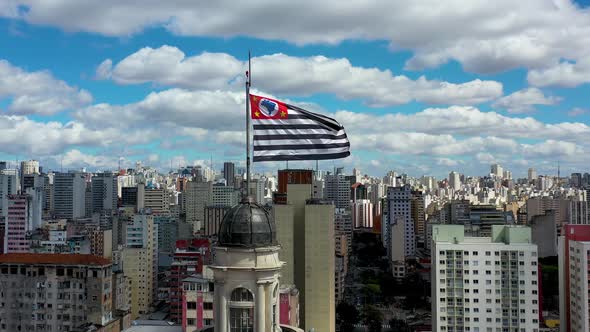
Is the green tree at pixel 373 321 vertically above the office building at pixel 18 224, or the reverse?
the office building at pixel 18 224

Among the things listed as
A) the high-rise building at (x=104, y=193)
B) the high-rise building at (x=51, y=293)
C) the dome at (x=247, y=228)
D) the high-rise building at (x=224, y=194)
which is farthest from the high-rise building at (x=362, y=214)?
the dome at (x=247, y=228)

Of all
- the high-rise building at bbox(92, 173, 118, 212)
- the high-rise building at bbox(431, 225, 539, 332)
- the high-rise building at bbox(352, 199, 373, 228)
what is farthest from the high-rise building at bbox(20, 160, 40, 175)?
the high-rise building at bbox(431, 225, 539, 332)

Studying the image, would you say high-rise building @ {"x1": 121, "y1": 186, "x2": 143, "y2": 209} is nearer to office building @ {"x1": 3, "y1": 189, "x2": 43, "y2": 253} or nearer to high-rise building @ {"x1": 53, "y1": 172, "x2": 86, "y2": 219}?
high-rise building @ {"x1": 53, "y1": 172, "x2": 86, "y2": 219}

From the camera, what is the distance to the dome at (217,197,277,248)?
9.48 m

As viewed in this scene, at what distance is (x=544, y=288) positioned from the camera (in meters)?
75.9

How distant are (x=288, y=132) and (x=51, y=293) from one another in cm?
3776

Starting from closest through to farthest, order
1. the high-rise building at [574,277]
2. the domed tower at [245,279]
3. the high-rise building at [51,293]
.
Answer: the domed tower at [245,279] → the high-rise building at [574,277] → the high-rise building at [51,293]

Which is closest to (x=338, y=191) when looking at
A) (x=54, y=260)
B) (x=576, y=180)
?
(x=576, y=180)

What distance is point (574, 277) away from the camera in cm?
4247

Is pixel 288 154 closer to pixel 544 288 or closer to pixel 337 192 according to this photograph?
pixel 544 288

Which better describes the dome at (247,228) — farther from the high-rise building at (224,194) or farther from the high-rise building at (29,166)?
the high-rise building at (29,166)

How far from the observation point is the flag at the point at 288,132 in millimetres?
12156

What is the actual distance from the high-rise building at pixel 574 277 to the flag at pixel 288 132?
34.6 m

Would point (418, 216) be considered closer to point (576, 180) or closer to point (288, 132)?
point (576, 180)
